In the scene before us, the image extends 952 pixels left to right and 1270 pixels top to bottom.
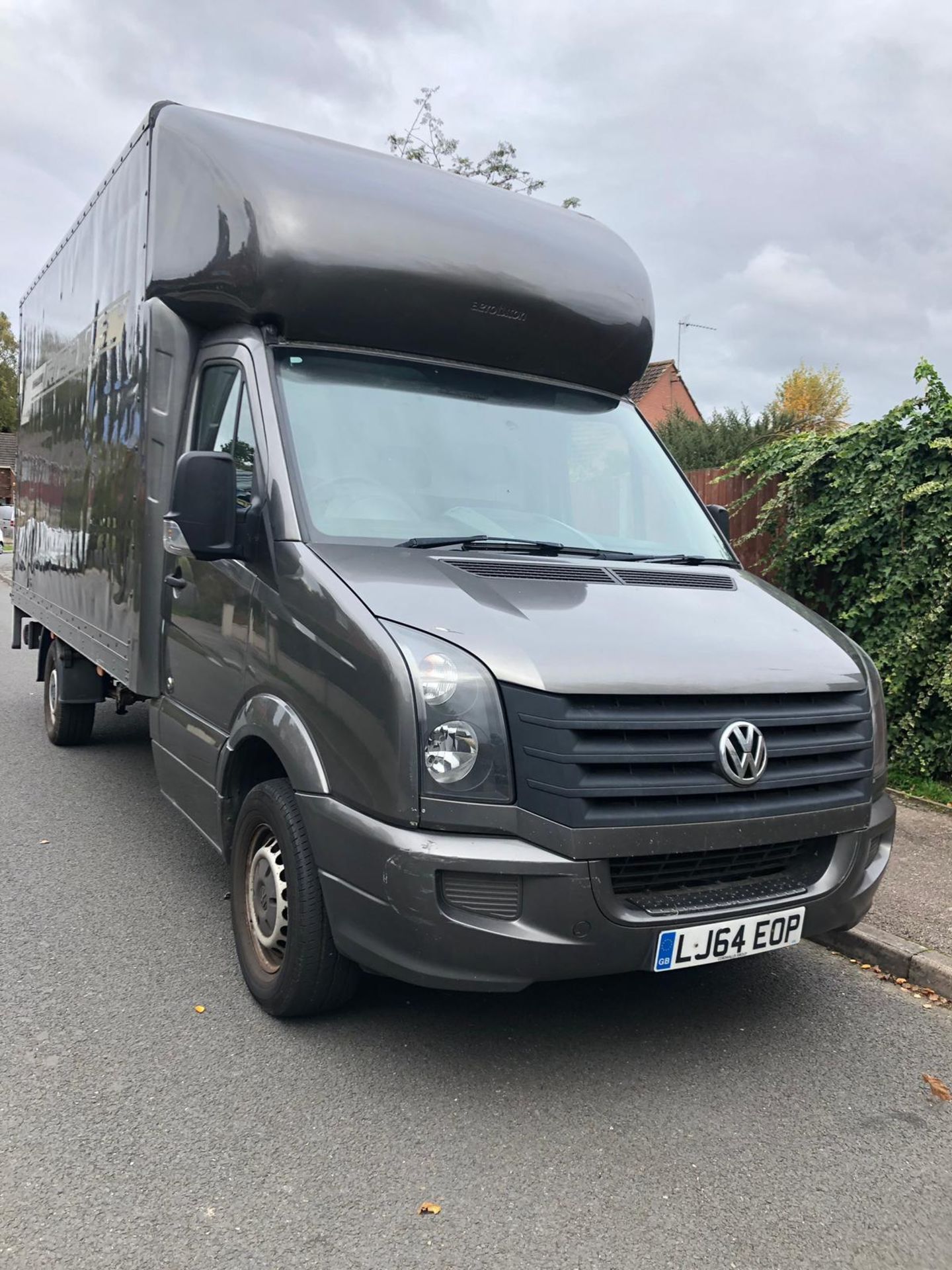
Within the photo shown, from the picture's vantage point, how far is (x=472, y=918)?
9.35 ft

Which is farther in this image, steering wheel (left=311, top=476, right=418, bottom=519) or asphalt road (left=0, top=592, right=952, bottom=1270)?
steering wheel (left=311, top=476, right=418, bottom=519)

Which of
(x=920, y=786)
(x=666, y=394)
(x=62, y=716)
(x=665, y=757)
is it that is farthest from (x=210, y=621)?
(x=666, y=394)

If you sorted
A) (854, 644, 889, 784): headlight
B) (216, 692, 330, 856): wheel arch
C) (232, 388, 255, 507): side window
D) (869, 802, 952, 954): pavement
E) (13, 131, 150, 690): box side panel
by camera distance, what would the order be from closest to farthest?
(216, 692, 330, 856): wheel arch
(854, 644, 889, 784): headlight
(232, 388, 255, 507): side window
(869, 802, 952, 954): pavement
(13, 131, 150, 690): box side panel

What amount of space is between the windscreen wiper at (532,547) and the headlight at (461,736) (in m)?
0.82

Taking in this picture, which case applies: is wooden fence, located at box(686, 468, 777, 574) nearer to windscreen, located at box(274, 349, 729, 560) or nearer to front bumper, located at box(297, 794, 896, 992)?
windscreen, located at box(274, 349, 729, 560)

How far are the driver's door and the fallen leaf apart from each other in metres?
2.64

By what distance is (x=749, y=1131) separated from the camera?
9.90 ft

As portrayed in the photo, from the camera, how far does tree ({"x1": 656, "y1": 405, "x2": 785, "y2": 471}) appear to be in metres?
20.6

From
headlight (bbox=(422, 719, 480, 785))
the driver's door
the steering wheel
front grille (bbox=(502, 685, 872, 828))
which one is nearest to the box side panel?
the driver's door

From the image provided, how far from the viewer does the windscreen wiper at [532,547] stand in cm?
359

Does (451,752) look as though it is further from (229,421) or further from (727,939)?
(229,421)

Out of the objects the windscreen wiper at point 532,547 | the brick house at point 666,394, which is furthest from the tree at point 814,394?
the windscreen wiper at point 532,547

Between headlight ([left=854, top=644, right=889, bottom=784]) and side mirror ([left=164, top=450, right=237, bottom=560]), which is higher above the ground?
side mirror ([left=164, top=450, right=237, bottom=560])

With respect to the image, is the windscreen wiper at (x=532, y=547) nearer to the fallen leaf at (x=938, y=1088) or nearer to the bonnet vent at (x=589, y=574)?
the bonnet vent at (x=589, y=574)
